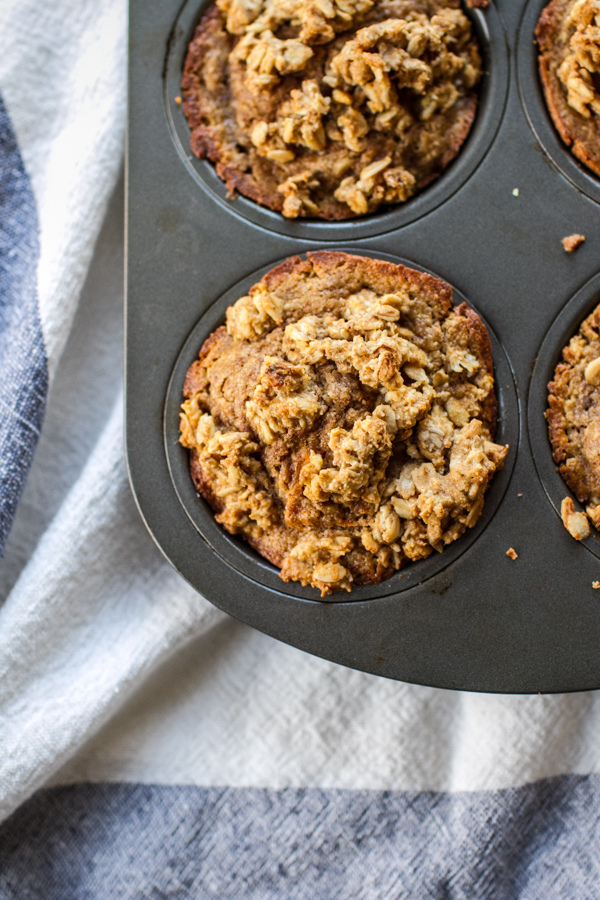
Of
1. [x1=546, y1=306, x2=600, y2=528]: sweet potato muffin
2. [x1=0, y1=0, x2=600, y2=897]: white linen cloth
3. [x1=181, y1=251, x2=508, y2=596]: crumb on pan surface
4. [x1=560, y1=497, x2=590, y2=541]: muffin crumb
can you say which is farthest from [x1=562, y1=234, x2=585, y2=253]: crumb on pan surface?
[x1=0, y1=0, x2=600, y2=897]: white linen cloth

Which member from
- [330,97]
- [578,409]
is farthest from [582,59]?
[578,409]

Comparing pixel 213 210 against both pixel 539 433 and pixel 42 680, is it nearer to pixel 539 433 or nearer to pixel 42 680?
pixel 539 433

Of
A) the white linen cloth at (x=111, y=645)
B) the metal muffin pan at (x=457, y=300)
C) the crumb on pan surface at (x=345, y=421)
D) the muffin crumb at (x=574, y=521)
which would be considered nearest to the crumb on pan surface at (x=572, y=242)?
the metal muffin pan at (x=457, y=300)

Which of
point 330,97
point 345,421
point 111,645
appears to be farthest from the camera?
point 111,645

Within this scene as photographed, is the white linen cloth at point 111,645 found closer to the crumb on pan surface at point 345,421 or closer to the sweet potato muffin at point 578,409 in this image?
the crumb on pan surface at point 345,421

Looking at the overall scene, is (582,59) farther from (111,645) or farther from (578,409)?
(111,645)

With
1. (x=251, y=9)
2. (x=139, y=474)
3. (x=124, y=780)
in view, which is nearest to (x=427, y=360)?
(x=139, y=474)
